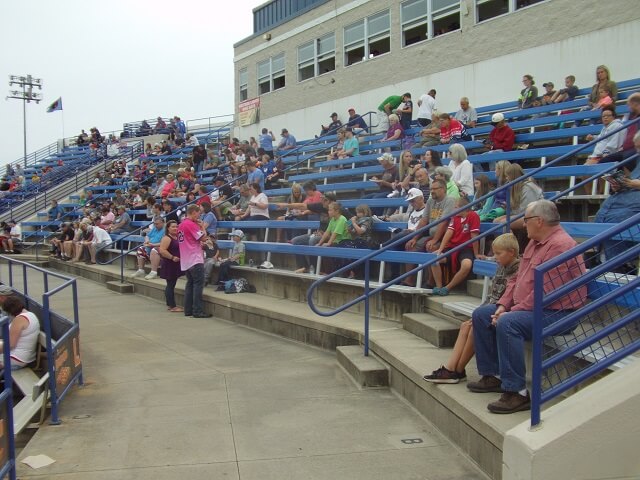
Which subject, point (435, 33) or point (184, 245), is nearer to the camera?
point (184, 245)

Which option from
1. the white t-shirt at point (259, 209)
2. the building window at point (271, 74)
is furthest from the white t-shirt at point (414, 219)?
the building window at point (271, 74)

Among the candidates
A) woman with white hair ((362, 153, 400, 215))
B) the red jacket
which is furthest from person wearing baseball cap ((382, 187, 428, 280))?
the red jacket

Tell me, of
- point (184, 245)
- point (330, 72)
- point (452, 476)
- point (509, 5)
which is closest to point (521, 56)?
point (509, 5)

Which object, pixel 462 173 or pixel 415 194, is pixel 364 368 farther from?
pixel 462 173

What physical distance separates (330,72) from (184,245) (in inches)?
504

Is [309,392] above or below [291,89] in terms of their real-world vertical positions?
below

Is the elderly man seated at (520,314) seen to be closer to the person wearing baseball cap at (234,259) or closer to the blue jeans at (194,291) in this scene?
the blue jeans at (194,291)

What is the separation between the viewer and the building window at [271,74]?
23859 mm

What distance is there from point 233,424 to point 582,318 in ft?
9.47

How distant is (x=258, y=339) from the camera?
27.8ft

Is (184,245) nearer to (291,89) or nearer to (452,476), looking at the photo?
(452,476)

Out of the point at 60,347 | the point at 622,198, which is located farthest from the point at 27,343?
the point at 622,198

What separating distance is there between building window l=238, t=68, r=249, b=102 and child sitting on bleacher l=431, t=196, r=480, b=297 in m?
20.5

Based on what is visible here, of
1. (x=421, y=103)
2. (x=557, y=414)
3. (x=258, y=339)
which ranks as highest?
(x=421, y=103)
